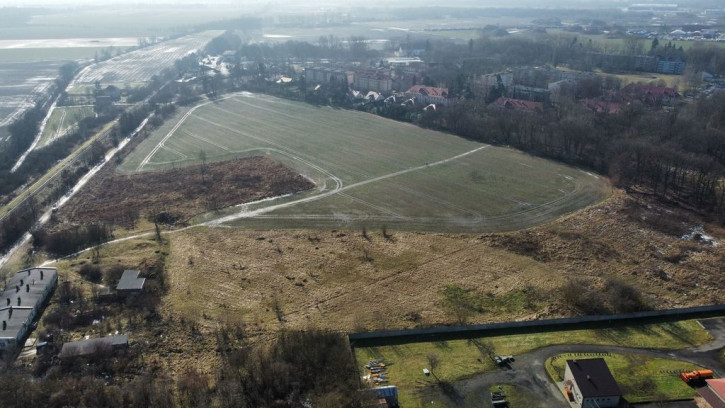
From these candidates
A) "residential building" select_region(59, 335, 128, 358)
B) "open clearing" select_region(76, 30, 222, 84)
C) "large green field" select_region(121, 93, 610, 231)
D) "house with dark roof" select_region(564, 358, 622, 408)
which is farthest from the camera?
"open clearing" select_region(76, 30, 222, 84)

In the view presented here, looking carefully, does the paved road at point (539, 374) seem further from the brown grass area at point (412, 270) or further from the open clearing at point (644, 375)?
the brown grass area at point (412, 270)

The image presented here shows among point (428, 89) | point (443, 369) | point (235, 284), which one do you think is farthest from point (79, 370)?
point (428, 89)

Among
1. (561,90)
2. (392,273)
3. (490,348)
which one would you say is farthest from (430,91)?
(490,348)

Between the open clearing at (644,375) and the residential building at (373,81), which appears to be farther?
the residential building at (373,81)

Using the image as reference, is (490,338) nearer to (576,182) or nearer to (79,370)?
(79,370)

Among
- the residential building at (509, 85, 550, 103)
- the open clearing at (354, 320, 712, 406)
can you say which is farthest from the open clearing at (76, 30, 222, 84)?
the open clearing at (354, 320, 712, 406)

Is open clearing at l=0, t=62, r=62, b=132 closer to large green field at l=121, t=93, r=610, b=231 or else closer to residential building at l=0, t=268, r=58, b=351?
large green field at l=121, t=93, r=610, b=231

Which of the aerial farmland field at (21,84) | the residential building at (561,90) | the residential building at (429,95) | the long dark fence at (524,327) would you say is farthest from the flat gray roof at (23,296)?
the residential building at (561,90)

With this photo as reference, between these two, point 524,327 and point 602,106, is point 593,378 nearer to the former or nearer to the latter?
point 524,327
